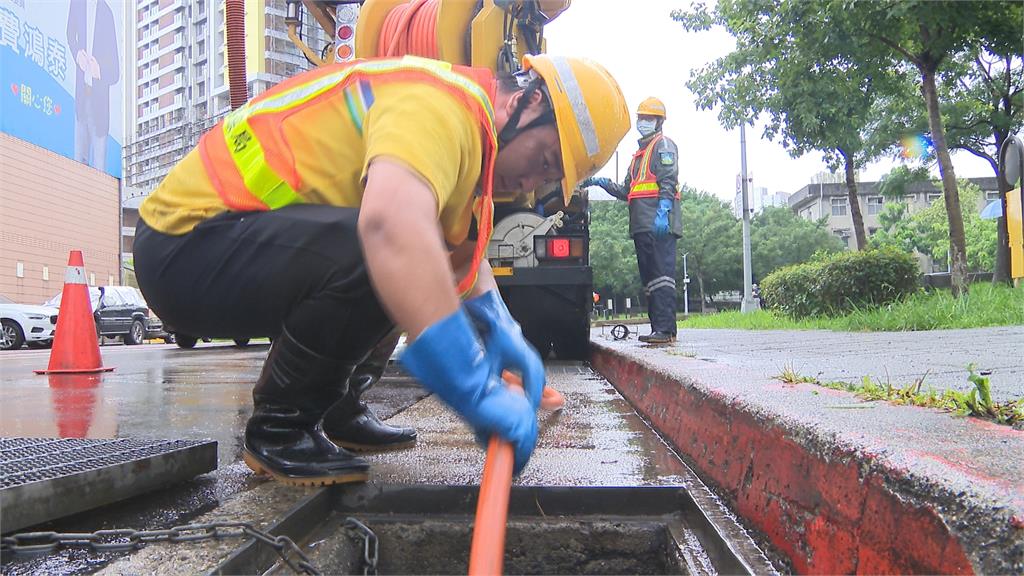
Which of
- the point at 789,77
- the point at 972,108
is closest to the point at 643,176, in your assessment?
the point at 789,77

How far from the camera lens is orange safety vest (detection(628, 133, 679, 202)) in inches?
217

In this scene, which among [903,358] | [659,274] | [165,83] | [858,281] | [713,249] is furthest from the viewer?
[165,83]

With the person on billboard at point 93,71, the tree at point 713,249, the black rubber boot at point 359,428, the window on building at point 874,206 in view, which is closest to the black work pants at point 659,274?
the black rubber boot at point 359,428

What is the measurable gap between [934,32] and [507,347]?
8.96 meters

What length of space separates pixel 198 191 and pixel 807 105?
10.4 meters

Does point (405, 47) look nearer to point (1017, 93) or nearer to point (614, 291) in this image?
point (1017, 93)

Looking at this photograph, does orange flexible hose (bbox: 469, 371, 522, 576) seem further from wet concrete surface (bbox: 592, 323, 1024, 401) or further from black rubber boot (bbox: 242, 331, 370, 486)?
wet concrete surface (bbox: 592, 323, 1024, 401)

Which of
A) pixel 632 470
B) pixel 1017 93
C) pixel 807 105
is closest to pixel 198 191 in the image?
pixel 632 470

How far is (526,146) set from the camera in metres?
1.71

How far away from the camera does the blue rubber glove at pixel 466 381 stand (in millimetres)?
1242

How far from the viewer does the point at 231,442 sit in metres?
2.52

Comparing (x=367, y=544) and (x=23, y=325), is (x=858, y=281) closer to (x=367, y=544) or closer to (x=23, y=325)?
(x=367, y=544)

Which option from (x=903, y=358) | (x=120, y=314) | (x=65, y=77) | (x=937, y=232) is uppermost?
(x=65, y=77)

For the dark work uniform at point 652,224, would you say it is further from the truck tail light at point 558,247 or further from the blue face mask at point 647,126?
the truck tail light at point 558,247
